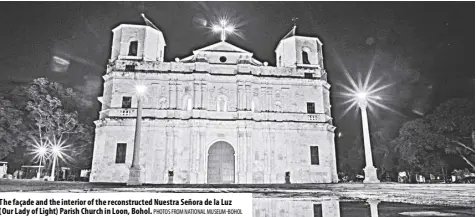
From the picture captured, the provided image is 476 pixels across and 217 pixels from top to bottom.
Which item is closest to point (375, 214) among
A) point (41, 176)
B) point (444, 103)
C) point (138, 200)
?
point (138, 200)

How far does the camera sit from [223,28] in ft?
70.3

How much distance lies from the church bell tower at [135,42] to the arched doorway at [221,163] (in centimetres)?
761

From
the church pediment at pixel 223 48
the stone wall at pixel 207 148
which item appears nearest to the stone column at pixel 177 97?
the stone wall at pixel 207 148

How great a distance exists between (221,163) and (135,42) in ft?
33.4

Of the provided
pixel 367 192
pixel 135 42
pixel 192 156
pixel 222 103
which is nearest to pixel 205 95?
pixel 222 103

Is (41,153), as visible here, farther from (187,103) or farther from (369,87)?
(369,87)

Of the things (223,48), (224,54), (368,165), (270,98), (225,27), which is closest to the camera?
(368,165)

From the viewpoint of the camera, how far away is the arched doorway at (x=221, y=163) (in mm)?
19016

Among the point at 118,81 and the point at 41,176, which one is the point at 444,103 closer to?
the point at 118,81

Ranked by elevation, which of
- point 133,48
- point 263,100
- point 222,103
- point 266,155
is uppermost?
point 133,48


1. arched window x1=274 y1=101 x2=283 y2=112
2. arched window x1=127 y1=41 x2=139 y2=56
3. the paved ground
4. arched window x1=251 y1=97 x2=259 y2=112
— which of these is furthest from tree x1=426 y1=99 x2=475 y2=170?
arched window x1=127 y1=41 x2=139 y2=56

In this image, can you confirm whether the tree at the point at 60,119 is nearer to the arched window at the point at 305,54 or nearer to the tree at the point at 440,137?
the arched window at the point at 305,54

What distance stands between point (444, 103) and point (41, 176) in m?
25.1

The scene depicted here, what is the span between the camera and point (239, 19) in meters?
17.7
